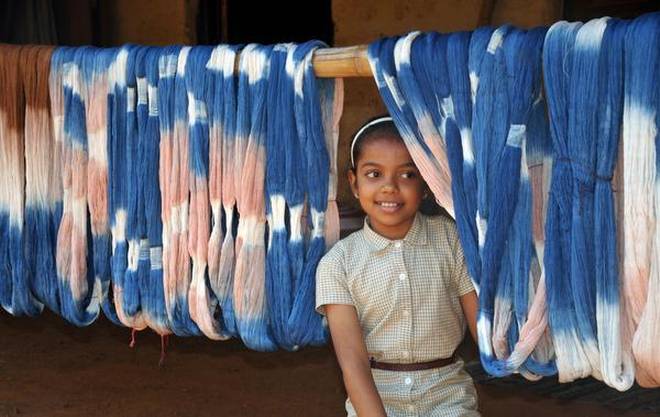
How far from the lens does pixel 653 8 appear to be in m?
5.73

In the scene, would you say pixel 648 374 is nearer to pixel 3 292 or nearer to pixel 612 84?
pixel 612 84

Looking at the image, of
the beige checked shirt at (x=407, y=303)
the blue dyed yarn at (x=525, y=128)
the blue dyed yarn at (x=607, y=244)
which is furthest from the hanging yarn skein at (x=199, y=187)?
the blue dyed yarn at (x=607, y=244)

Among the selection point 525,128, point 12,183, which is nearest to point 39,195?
point 12,183

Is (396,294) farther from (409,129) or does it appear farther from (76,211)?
(76,211)

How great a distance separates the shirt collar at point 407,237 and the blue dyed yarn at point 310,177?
0.12 metres

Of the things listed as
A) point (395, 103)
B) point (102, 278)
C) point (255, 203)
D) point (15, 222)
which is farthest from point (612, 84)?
point (15, 222)

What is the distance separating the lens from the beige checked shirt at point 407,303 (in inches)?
97.4

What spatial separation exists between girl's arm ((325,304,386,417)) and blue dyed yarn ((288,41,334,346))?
0.08 meters

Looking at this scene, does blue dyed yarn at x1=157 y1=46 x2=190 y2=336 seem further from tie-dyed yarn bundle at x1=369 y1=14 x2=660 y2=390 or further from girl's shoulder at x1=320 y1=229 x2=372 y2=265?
tie-dyed yarn bundle at x1=369 y1=14 x2=660 y2=390

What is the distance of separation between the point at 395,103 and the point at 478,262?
42 centimetres

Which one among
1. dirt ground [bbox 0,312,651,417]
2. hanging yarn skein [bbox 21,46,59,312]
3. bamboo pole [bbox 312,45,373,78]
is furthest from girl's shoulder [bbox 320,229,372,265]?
dirt ground [bbox 0,312,651,417]

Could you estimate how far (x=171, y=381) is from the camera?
15.6 feet

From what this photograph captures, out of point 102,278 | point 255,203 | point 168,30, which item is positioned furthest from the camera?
point 168,30

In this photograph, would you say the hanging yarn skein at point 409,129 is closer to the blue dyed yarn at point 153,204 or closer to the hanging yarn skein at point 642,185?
the hanging yarn skein at point 642,185
